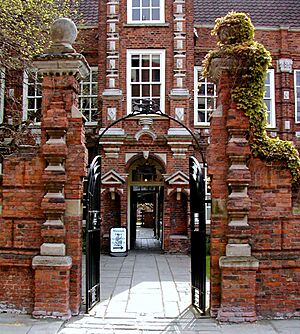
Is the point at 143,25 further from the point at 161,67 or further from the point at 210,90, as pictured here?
the point at 210,90

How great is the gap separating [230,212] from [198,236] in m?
0.97

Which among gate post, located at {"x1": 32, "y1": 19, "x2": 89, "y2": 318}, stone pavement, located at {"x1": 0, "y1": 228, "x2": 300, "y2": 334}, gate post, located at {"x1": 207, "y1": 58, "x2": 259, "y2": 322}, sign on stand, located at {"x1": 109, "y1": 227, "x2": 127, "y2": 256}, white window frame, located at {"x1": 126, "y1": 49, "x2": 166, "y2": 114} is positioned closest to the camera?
stone pavement, located at {"x1": 0, "y1": 228, "x2": 300, "y2": 334}

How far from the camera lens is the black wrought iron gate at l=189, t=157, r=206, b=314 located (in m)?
8.39

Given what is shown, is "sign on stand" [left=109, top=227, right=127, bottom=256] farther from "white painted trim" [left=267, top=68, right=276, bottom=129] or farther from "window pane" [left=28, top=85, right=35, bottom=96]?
"white painted trim" [left=267, top=68, right=276, bottom=129]

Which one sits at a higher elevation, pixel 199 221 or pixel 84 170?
pixel 84 170

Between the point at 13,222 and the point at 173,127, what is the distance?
10692 mm

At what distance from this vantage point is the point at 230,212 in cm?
793

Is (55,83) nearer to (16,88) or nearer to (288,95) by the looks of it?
(16,88)

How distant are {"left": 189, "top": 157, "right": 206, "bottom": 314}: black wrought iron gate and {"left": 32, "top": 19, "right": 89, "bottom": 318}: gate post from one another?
6.56ft

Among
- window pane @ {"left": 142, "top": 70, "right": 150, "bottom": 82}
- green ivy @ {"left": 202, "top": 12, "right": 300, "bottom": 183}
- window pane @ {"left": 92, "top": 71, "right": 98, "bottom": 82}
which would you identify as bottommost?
green ivy @ {"left": 202, "top": 12, "right": 300, "bottom": 183}

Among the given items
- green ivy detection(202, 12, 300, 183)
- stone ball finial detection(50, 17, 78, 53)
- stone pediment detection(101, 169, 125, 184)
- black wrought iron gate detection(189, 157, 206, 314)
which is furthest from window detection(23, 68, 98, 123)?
green ivy detection(202, 12, 300, 183)

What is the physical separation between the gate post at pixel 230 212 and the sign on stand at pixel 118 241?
9540 millimetres

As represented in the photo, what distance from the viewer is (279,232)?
809 centimetres

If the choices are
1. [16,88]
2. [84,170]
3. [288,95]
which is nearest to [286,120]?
[288,95]
